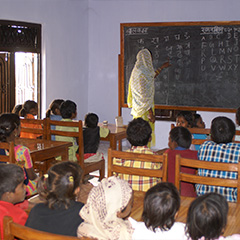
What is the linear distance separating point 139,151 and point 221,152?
523mm

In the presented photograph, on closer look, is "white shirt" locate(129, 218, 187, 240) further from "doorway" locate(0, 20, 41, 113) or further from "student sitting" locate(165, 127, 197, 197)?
"doorway" locate(0, 20, 41, 113)

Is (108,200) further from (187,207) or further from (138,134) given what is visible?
(138,134)

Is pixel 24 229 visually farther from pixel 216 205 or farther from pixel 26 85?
pixel 26 85

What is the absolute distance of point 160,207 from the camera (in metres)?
1.62

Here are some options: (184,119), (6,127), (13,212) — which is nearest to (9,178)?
(13,212)

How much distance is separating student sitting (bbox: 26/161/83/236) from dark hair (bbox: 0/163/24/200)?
0.21m

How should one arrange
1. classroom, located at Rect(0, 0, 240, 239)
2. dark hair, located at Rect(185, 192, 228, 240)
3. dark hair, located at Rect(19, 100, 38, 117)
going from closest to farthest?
dark hair, located at Rect(185, 192, 228, 240) < dark hair, located at Rect(19, 100, 38, 117) < classroom, located at Rect(0, 0, 240, 239)

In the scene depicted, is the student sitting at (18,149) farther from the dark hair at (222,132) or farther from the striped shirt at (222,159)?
the dark hair at (222,132)

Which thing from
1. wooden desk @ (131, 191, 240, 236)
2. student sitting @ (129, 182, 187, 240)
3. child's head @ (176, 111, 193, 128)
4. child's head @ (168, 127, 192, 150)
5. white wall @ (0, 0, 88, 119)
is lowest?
wooden desk @ (131, 191, 240, 236)

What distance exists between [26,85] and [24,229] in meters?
5.27

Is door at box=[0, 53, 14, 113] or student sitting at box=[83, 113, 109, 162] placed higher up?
door at box=[0, 53, 14, 113]

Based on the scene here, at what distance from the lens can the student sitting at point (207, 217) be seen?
4.83 ft

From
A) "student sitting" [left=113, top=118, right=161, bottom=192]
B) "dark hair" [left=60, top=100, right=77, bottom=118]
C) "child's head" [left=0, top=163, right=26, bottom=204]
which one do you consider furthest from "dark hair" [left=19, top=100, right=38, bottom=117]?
"child's head" [left=0, top=163, right=26, bottom=204]

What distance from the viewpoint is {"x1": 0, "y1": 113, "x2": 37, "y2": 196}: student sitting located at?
2.92m
